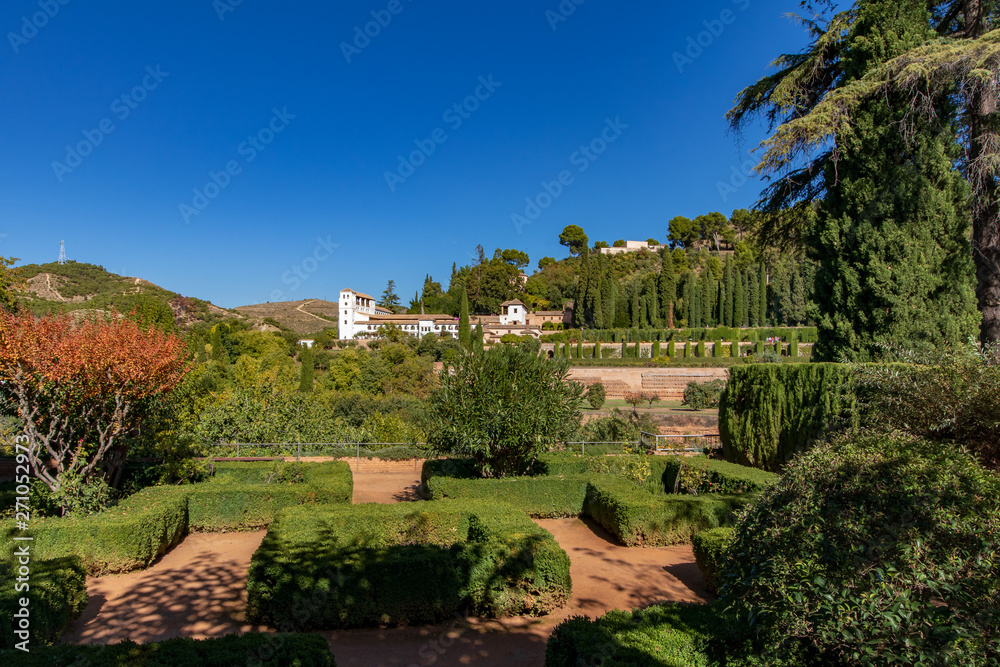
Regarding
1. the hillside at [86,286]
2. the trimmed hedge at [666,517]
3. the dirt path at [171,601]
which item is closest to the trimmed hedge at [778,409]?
the trimmed hedge at [666,517]

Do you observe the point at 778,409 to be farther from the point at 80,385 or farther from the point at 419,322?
the point at 419,322

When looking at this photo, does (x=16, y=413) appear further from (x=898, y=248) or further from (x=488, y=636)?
(x=898, y=248)

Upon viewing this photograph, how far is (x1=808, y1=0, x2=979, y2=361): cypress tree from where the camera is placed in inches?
437

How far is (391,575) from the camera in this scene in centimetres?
607

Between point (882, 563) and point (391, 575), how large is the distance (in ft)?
16.0

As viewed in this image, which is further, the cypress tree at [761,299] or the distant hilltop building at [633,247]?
the distant hilltop building at [633,247]

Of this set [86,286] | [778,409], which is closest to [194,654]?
[778,409]

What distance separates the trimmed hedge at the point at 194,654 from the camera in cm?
375

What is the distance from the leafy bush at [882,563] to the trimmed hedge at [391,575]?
10.9 feet

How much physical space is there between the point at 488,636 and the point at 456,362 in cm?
665

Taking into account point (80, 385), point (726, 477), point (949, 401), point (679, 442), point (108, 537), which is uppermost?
point (949, 401)

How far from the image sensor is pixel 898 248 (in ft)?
37.0

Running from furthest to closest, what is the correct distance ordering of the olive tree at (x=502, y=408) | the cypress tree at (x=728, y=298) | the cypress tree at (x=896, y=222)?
the cypress tree at (x=728, y=298)
the cypress tree at (x=896, y=222)
the olive tree at (x=502, y=408)

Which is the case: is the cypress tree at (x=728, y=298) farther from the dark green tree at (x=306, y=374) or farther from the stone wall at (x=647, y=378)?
the dark green tree at (x=306, y=374)
